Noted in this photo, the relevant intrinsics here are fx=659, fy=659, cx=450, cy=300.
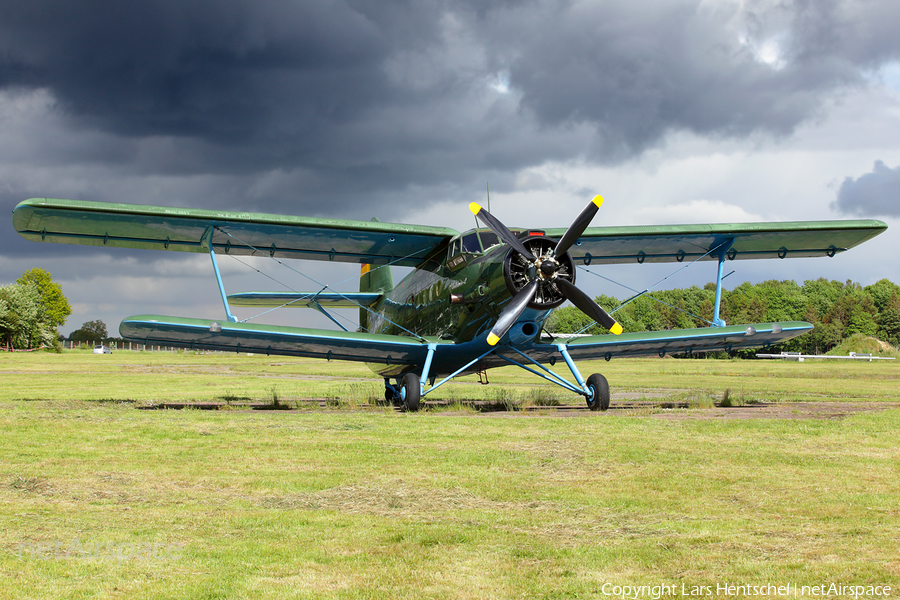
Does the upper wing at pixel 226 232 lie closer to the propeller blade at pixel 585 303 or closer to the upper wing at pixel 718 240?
the upper wing at pixel 718 240

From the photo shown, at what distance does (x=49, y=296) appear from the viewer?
103 meters

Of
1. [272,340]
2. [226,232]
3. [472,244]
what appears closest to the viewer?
[472,244]

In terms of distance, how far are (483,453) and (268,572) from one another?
15.1 feet

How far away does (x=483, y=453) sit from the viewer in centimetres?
827

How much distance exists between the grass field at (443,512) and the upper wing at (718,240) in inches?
296

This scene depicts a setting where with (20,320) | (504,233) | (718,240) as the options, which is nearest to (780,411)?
(718,240)

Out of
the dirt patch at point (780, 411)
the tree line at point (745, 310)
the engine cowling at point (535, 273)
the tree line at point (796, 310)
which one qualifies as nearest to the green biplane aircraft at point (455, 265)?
the engine cowling at point (535, 273)

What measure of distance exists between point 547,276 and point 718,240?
24.9 ft

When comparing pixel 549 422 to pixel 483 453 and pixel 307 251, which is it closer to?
pixel 483 453

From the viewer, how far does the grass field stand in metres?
3.79

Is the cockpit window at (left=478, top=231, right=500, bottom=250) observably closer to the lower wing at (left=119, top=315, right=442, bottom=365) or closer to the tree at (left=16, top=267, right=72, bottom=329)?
the lower wing at (left=119, top=315, right=442, bottom=365)

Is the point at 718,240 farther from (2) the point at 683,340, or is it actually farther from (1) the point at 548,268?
(1) the point at 548,268

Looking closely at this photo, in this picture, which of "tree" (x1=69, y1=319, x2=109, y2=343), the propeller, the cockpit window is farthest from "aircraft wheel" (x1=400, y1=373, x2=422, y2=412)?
"tree" (x1=69, y1=319, x2=109, y2=343)

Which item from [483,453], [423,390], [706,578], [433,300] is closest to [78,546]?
[706,578]
